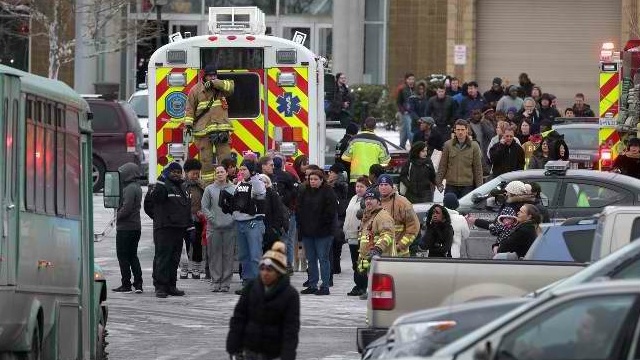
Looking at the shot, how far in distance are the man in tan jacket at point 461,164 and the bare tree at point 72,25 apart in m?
14.8

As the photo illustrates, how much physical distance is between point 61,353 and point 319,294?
8.26 metres

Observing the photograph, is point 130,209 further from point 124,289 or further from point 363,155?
point 363,155

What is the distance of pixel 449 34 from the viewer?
47.2 meters

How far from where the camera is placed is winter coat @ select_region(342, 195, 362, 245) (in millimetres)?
22031

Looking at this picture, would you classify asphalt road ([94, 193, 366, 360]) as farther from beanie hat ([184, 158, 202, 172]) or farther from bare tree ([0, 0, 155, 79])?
bare tree ([0, 0, 155, 79])

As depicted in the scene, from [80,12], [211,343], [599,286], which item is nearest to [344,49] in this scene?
[80,12]

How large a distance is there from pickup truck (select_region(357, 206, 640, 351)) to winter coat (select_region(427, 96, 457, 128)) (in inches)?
812

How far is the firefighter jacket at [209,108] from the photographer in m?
24.1

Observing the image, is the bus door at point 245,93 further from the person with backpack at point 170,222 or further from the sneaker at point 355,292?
the sneaker at point 355,292

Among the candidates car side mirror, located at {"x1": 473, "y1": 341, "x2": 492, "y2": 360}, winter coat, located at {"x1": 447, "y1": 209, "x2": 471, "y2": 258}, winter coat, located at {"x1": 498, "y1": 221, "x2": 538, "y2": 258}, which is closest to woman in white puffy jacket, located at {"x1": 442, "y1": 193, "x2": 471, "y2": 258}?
winter coat, located at {"x1": 447, "y1": 209, "x2": 471, "y2": 258}

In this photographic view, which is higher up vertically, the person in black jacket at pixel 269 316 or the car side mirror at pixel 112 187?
the car side mirror at pixel 112 187

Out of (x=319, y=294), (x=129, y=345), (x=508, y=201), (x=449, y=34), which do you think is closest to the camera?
(x=129, y=345)

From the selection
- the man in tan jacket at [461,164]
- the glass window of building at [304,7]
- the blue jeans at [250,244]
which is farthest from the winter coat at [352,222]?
the glass window of building at [304,7]

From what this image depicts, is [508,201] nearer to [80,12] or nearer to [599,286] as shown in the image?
[599,286]
